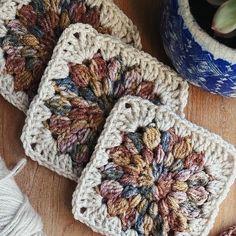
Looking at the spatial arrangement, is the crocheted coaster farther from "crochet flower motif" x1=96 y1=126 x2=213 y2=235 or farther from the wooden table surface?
"crochet flower motif" x1=96 y1=126 x2=213 y2=235

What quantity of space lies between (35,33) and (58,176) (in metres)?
0.20

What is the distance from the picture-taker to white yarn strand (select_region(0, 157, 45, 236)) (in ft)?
2.66

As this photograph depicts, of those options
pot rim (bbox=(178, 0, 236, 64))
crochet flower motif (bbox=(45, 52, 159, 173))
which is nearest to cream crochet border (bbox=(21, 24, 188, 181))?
crochet flower motif (bbox=(45, 52, 159, 173))

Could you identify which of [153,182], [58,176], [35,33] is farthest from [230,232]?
[35,33]

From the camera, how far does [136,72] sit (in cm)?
87

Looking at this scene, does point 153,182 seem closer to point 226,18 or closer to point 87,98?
point 87,98

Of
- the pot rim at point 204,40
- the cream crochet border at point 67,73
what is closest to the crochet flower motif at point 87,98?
the cream crochet border at point 67,73

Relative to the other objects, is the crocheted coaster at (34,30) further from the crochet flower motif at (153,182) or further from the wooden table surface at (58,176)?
the crochet flower motif at (153,182)

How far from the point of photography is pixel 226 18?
0.68m

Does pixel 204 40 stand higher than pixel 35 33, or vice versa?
pixel 204 40

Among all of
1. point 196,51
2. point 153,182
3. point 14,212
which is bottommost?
point 14,212

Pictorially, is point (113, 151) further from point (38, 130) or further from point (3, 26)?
point (3, 26)

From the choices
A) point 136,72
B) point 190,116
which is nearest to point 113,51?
point 136,72

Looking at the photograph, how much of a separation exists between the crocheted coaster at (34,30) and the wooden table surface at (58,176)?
0.04m
